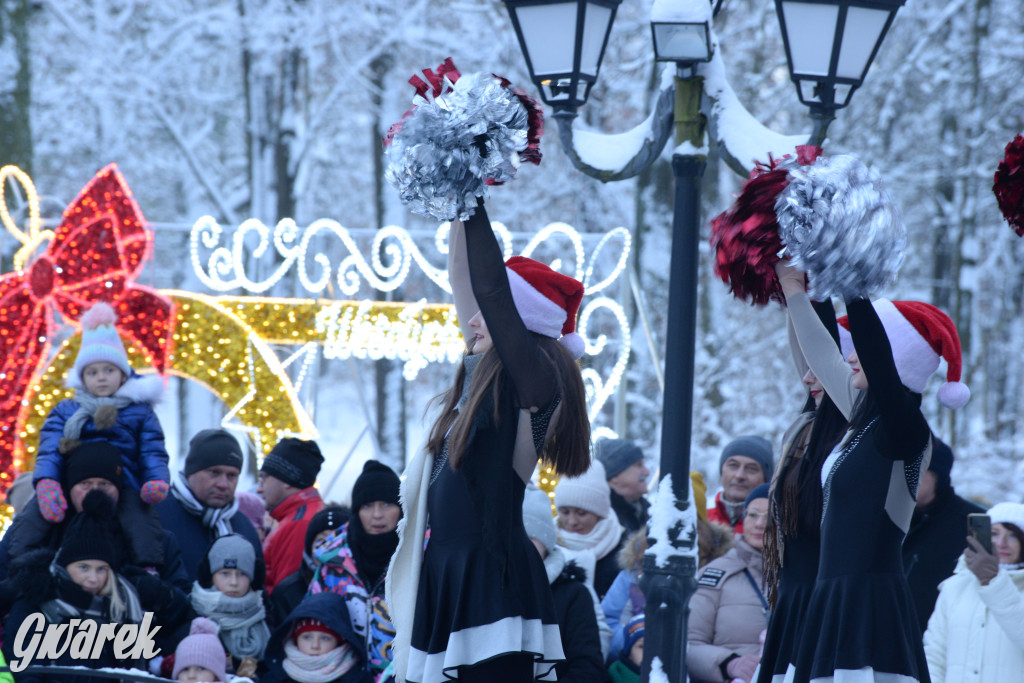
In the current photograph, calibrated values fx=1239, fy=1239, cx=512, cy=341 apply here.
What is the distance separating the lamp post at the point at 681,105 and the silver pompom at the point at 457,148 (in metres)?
1.58

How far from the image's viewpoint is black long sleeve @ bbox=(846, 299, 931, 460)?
279 centimetres

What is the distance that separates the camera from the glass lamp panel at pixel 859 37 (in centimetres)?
425

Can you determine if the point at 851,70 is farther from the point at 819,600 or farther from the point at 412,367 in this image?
the point at 412,367

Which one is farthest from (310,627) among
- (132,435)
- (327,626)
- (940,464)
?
(940,464)

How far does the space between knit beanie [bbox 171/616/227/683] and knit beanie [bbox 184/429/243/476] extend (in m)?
1.04

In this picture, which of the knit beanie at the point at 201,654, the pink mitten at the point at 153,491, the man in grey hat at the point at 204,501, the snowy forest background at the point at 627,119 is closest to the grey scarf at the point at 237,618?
the knit beanie at the point at 201,654

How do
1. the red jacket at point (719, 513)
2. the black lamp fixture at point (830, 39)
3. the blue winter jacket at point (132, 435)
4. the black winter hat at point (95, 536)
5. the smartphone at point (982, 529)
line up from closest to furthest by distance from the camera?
the smartphone at point (982, 529), the black lamp fixture at point (830, 39), the black winter hat at point (95, 536), the blue winter jacket at point (132, 435), the red jacket at point (719, 513)

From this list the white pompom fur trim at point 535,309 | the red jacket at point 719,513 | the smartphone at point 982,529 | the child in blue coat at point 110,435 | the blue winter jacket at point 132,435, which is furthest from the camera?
the red jacket at point 719,513

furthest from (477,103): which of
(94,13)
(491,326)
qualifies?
(94,13)

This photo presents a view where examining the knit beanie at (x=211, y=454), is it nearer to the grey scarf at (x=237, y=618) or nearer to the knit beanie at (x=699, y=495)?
the grey scarf at (x=237, y=618)

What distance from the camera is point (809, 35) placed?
4301 mm

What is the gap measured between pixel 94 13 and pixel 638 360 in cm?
730

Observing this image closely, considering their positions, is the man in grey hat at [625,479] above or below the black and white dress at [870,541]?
below

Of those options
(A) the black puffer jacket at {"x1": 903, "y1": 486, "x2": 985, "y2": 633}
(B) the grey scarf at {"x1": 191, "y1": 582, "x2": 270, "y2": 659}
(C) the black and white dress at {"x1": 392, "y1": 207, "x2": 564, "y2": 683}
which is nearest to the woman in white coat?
(A) the black puffer jacket at {"x1": 903, "y1": 486, "x2": 985, "y2": 633}
